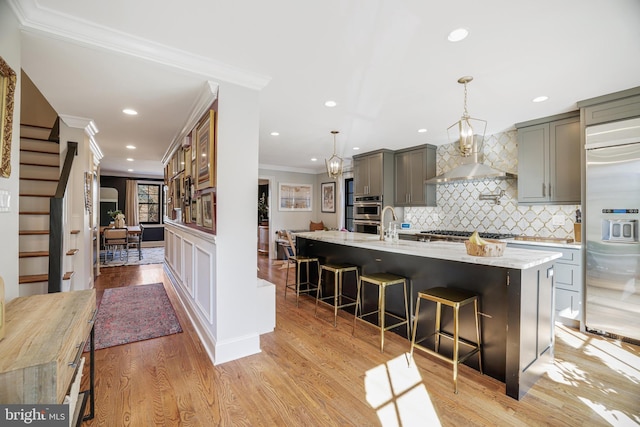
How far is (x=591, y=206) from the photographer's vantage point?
120 inches

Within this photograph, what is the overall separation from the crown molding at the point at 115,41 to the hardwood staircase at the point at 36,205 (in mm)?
2129

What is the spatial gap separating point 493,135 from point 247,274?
165 inches

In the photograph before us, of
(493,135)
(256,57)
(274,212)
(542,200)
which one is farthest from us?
(274,212)

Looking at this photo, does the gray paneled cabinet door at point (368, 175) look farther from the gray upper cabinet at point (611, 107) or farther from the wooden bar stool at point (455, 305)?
the wooden bar stool at point (455, 305)

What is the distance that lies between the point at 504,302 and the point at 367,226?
12.1ft

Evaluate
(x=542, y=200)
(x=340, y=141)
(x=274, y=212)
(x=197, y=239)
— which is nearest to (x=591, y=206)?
(x=542, y=200)

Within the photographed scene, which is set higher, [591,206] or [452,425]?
[591,206]

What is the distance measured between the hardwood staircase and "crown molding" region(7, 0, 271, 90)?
2129 mm

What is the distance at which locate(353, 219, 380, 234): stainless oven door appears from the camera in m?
5.55

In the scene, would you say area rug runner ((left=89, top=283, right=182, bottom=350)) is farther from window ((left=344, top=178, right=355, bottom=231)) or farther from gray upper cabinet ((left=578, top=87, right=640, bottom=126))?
gray upper cabinet ((left=578, top=87, right=640, bottom=126))

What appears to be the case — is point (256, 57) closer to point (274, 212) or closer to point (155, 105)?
point (155, 105)

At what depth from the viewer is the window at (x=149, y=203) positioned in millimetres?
10039

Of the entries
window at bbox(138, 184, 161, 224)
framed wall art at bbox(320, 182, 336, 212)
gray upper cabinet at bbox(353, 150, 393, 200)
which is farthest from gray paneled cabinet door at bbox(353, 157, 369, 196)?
window at bbox(138, 184, 161, 224)

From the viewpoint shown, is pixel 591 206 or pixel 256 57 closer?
pixel 256 57
